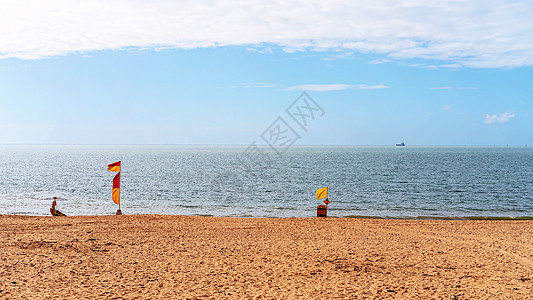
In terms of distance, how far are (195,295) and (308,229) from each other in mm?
9554

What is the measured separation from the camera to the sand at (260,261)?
374 inches

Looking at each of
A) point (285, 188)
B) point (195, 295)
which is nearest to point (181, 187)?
point (285, 188)

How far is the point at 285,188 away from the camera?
46.0m

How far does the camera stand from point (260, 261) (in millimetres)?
12195

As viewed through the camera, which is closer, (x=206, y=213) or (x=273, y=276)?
(x=273, y=276)

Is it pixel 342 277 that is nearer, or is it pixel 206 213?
A: pixel 342 277

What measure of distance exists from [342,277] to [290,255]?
261 cm

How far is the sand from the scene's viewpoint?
31.2ft

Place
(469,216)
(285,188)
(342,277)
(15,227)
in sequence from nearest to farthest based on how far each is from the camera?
1. (342,277)
2. (15,227)
3. (469,216)
4. (285,188)

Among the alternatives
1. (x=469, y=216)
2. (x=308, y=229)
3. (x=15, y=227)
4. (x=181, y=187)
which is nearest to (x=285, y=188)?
(x=181, y=187)

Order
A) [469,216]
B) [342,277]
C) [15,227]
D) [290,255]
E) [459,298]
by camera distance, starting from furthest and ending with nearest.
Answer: [469,216] < [15,227] < [290,255] < [342,277] < [459,298]

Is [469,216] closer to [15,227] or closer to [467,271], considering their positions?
[467,271]

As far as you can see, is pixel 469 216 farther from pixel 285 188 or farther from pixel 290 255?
pixel 285 188

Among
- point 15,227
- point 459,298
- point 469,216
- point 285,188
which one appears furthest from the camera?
point 285,188
